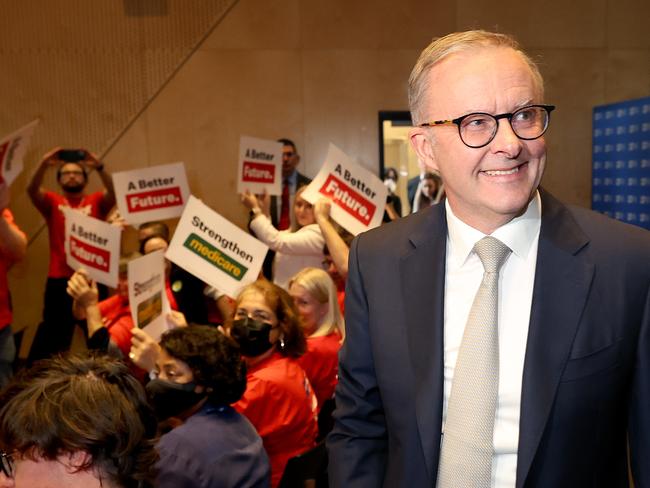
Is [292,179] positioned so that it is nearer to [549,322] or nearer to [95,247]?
[95,247]

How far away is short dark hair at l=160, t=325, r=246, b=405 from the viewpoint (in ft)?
7.85

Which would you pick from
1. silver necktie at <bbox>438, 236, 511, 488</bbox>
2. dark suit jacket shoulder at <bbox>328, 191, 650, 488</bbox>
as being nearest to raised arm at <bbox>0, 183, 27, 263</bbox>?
dark suit jacket shoulder at <bbox>328, 191, 650, 488</bbox>

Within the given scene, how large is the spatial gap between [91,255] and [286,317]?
5.48ft

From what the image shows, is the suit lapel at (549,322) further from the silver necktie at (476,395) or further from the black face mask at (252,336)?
the black face mask at (252,336)

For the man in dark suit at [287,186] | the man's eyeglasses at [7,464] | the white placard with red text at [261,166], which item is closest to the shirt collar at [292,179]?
the man in dark suit at [287,186]

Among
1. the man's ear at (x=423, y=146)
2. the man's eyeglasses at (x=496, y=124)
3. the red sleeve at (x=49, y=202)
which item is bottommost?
the red sleeve at (x=49, y=202)

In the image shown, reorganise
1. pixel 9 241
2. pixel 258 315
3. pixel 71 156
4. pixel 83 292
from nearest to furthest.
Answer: pixel 258 315
pixel 83 292
pixel 9 241
pixel 71 156

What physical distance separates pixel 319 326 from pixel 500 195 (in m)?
2.45

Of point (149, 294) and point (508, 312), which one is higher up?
point (508, 312)

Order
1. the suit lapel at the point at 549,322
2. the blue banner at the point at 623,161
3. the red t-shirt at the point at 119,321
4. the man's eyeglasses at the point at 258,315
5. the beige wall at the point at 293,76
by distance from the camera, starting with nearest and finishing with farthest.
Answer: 1. the suit lapel at the point at 549,322
2. the man's eyeglasses at the point at 258,315
3. the red t-shirt at the point at 119,321
4. the blue banner at the point at 623,161
5. the beige wall at the point at 293,76

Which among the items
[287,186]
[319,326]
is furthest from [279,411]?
[287,186]

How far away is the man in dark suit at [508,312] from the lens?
1.22 m

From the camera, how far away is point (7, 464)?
55.3 inches

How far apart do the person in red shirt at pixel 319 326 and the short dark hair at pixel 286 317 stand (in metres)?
0.30
